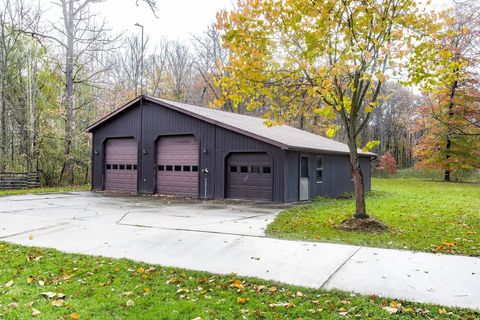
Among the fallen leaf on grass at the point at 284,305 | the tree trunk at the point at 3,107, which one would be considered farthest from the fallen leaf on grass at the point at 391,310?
the tree trunk at the point at 3,107

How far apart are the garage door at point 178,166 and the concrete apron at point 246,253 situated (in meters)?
6.10

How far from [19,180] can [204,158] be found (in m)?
10.6

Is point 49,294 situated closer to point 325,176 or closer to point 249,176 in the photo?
point 249,176

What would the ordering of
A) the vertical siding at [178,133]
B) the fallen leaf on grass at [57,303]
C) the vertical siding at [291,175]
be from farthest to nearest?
the vertical siding at [178,133] → the vertical siding at [291,175] → the fallen leaf on grass at [57,303]

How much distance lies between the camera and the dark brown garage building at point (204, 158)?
15.0 m

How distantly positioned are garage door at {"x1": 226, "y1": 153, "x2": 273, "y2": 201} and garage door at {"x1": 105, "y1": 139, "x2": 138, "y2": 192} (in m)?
5.54

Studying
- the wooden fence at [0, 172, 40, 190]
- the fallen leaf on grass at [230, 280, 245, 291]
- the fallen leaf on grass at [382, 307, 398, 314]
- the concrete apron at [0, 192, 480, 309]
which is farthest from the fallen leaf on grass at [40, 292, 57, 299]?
the wooden fence at [0, 172, 40, 190]

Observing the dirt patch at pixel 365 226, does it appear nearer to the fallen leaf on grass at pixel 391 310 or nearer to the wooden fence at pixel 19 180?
the fallen leaf on grass at pixel 391 310

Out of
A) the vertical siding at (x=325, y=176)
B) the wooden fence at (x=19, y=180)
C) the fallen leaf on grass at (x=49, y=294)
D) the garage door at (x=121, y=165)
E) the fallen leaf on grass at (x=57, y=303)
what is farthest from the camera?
the wooden fence at (x=19, y=180)

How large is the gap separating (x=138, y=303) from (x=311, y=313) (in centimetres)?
179

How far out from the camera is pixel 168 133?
1755 centimetres

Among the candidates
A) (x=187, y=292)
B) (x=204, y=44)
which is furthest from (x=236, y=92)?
(x=204, y=44)

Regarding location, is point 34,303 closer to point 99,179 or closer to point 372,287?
point 372,287

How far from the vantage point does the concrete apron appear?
482 cm
